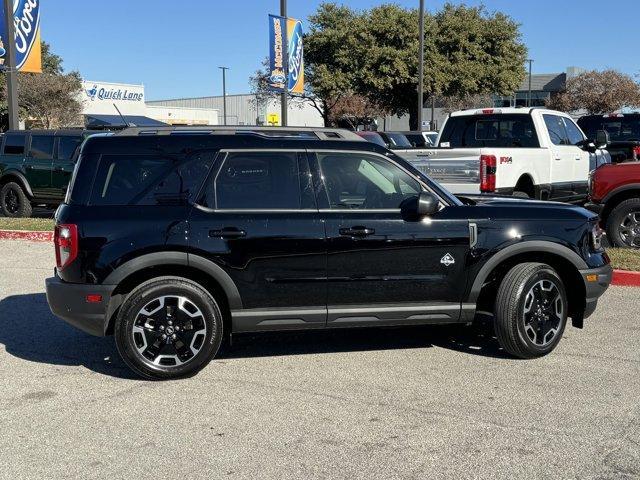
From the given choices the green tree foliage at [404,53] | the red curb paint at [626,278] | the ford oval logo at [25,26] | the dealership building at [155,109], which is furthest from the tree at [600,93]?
the red curb paint at [626,278]

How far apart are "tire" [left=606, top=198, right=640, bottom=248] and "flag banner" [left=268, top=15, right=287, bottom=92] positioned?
9.21 meters

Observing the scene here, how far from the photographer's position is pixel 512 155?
1011 cm

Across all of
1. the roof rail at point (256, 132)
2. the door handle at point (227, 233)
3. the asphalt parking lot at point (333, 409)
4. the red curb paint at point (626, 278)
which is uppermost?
the roof rail at point (256, 132)

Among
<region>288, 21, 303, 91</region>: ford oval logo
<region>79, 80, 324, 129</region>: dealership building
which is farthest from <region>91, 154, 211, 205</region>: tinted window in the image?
<region>79, 80, 324, 129</region>: dealership building

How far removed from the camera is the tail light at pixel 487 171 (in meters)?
9.48

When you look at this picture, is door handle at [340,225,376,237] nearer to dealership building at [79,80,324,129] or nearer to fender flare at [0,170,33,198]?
fender flare at [0,170,33,198]

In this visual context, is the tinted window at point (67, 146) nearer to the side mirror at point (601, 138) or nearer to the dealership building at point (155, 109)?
the side mirror at point (601, 138)

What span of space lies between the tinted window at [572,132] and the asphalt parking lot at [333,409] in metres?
5.70

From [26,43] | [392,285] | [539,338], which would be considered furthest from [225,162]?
[26,43]

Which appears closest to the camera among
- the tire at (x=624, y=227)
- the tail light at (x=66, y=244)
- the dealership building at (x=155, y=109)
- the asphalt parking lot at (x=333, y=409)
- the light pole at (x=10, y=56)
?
the asphalt parking lot at (x=333, y=409)

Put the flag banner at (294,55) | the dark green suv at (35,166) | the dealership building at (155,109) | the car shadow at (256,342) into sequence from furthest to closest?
the dealership building at (155,109) → the flag banner at (294,55) → the dark green suv at (35,166) → the car shadow at (256,342)

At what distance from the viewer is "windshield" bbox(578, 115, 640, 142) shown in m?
17.7

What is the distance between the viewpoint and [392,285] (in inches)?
210

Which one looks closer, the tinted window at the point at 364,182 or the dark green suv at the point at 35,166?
the tinted window at the point at 364,182
